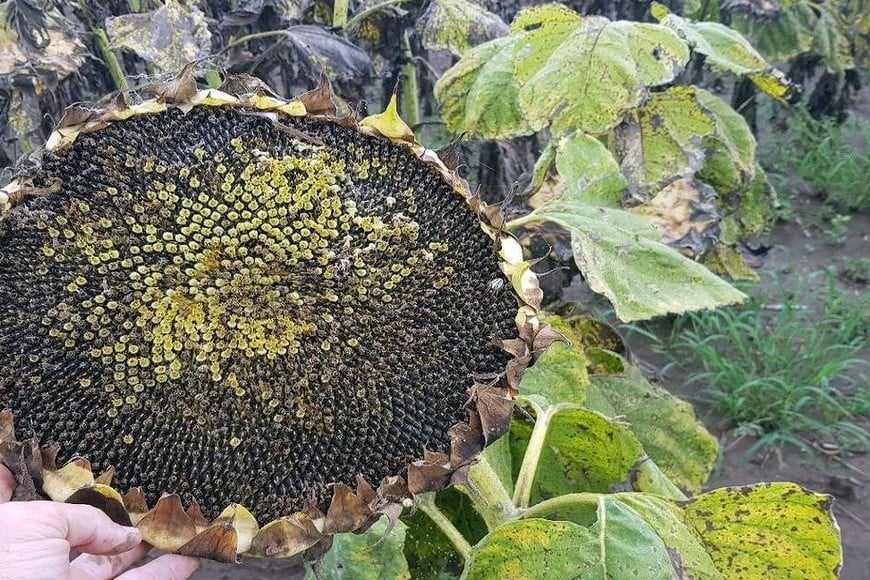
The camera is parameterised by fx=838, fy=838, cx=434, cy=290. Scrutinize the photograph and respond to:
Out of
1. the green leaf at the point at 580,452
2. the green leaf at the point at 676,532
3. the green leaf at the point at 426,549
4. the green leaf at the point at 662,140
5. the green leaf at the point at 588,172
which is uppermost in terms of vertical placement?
the green leaf at the point at 588,172

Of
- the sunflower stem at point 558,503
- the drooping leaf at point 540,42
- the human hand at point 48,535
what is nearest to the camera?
the human hand at point 48,535

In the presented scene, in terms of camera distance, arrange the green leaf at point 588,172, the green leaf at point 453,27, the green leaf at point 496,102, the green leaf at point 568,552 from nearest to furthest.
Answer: the green leaf at point 568,552 < the green leaf at point 588,172 < the green leaf at point 496,102 < the green leaf at point 453,27

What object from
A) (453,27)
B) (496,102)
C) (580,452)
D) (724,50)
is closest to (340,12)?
(453,27)

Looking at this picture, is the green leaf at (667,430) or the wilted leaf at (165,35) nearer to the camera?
the green leaf at (667,430)

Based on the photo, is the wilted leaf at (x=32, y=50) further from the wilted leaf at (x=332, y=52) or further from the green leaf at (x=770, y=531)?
the green leaf at (x=770, y=531)

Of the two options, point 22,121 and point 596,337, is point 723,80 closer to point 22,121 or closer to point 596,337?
point 596,337

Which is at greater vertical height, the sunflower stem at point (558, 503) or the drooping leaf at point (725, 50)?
the drooping leaf at point (725, 50)

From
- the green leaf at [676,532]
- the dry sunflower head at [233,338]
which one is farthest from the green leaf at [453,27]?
the green leaf at [676,532]

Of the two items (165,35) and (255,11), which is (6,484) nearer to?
(165,35)
